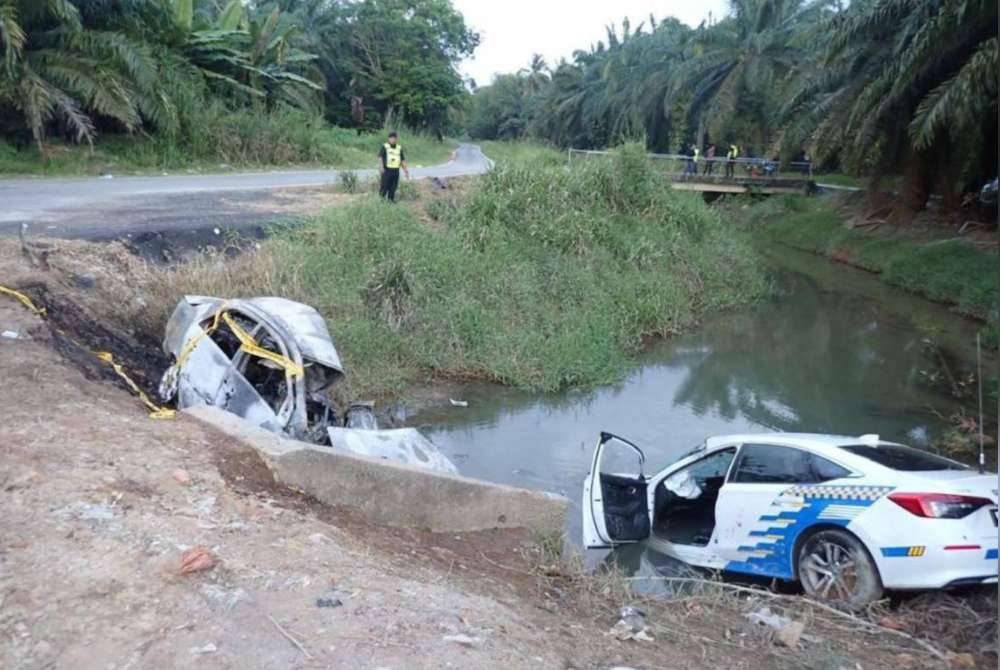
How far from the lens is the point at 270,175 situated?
24031 millimetres

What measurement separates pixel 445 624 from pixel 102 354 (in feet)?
24.3

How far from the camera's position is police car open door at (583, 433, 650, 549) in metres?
8.22

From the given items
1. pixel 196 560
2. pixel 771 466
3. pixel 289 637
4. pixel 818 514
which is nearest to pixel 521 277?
pixel 771 466

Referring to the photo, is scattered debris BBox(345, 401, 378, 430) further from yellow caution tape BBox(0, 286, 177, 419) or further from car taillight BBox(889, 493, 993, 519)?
car taillight BBox(889, 493, 993, 519)

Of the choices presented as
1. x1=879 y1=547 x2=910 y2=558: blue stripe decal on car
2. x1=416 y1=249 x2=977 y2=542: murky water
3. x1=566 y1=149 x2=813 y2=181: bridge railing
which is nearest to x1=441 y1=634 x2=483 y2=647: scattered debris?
x1=879 y1=547 x2=910 y2=558: blue stripe decal on car

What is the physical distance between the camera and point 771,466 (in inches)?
293

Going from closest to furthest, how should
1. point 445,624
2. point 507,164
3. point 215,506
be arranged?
1. point 445,624
2. point 215,506
3. point 507,164

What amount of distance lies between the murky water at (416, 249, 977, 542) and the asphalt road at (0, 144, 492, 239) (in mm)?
5828

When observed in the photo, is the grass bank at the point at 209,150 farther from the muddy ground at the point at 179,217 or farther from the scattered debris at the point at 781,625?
the scattered debris at the point at 781,625

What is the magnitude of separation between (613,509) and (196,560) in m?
4.50

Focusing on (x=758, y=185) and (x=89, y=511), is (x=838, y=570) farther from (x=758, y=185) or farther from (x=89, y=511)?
→ (x=758, y=185)

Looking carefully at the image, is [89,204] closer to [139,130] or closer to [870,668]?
[139,130]

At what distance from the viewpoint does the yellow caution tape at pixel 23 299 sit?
10296 mm

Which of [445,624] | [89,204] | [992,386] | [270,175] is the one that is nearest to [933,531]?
[445,624]
